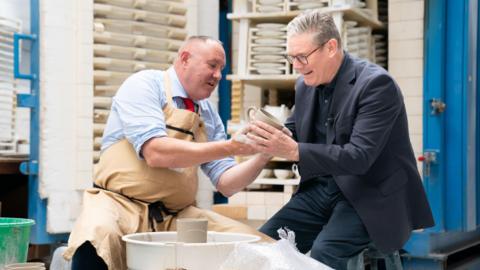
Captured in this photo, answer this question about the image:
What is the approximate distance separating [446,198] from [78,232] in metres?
3.30

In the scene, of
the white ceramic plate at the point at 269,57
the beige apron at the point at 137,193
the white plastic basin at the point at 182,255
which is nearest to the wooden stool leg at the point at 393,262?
the beige apron at the point at 137,193

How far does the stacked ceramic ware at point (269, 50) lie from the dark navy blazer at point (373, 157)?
1.79 metres

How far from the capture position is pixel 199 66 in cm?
351

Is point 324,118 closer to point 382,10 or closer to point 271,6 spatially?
point 271,6

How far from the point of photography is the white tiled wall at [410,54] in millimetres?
5379

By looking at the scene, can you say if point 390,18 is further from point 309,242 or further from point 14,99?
point 14,99

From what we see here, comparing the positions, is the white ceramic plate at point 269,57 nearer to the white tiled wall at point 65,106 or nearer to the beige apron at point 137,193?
the white tiled wall at point 65,106

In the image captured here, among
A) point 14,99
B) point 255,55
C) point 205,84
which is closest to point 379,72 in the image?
point 205,84

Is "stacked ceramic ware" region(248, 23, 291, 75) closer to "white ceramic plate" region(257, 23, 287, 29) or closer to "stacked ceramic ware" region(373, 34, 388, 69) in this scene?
"white ceramic plate" region(257, 23, 287, 29)

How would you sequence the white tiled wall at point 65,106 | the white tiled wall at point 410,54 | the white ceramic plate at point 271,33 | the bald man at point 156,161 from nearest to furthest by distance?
the bald man at point 156,161, the white tiled wall at point 65,106, the white ceramic plate at point 271,33, the white tiled wall at point 410,54

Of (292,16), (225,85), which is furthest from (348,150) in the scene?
(225,85)

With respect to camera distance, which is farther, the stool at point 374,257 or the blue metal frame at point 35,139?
the blue metal frame at point 35,139

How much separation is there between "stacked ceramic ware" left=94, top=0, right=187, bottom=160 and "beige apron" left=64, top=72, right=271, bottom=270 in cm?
189

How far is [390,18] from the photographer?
18.0 feet
